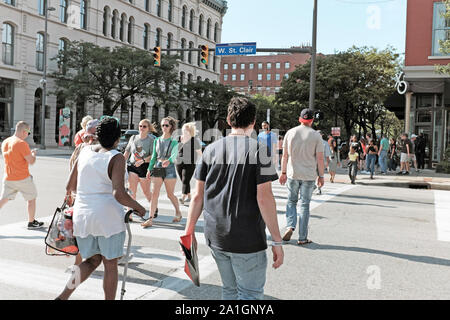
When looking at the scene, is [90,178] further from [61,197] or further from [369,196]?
[369,196]

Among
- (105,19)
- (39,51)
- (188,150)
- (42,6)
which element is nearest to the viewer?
(188,150)

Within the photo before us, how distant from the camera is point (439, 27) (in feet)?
78.8

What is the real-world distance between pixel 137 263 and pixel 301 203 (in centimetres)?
267

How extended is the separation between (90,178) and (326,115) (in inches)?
1650

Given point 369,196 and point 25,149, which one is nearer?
point 25,149

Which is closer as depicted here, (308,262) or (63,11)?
(308,262)

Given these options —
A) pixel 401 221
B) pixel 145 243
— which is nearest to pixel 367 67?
pixel 401 221

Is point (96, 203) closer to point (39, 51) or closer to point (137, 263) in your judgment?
point (137, 263)

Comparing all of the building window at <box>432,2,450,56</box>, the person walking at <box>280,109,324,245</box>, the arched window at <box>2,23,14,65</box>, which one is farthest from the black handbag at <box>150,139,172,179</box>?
the arched window at <box>2,23,14,65</box>

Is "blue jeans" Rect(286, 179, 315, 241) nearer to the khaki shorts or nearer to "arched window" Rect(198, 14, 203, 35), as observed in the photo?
the khaki shorts

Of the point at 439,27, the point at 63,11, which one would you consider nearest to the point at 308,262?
the point at 439,27

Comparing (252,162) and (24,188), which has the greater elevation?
(252,162)
